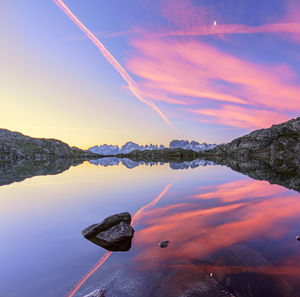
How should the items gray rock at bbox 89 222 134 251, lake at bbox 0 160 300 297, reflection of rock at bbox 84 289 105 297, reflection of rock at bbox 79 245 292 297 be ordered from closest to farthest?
1. reflection of rock at bbox 84 289 105 297
2. reflection of rock at bbox 79 245 292 297
3. lake at bbox 0 160 300 297
4. gray rock at bbox 89 222 134 251

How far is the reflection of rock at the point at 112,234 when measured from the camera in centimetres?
1522

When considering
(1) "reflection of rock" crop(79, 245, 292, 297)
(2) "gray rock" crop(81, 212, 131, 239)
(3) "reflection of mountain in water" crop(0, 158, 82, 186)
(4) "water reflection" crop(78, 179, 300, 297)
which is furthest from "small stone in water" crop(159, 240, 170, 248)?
(3) "reflection of mountain in water" crop(0, 158, 82, 186)

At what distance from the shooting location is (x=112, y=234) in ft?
54.0

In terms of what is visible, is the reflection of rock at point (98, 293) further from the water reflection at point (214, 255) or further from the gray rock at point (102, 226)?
the gray rock at point (102, 226)

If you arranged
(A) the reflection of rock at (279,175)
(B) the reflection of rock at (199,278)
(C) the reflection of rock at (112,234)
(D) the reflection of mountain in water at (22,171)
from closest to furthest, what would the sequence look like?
(B) the reflection of rock at (199,278) → (C) the reflection of rock at (112,234) → (A) the reflection of rock at (279,175) → (D) the reflection of mountain in water at (22,171)

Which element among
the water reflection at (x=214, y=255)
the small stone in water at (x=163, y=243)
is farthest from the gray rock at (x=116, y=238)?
the small stone in water at (x=163, y=243)

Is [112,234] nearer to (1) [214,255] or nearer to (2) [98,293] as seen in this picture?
(2) [98,293]

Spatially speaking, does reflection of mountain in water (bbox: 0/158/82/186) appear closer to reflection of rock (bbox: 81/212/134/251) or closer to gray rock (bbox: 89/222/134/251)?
reflection of rock (bbox: 81/212/134/251)

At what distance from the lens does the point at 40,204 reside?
30.3m

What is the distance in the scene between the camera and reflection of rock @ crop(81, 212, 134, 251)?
1522 centimetres

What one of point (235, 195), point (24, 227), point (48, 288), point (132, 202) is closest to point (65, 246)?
point (48, 288)

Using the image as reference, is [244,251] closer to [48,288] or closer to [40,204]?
[48,288]

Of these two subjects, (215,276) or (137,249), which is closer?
(215,276)

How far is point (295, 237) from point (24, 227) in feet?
85.4
